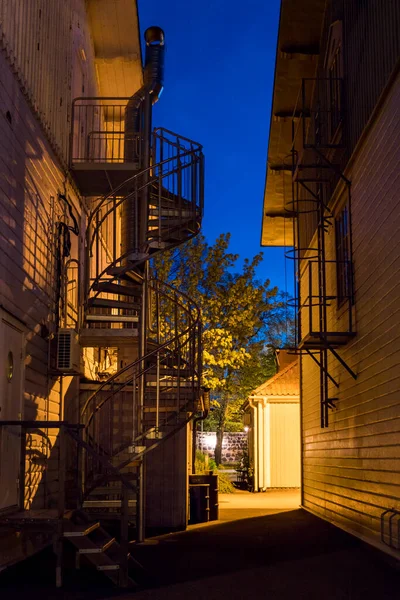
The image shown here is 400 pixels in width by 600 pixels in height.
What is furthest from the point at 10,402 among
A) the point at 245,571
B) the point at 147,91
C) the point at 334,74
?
the point at 334,74

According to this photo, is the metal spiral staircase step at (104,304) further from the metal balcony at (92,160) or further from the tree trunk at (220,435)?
the tree trunk at (220,435)

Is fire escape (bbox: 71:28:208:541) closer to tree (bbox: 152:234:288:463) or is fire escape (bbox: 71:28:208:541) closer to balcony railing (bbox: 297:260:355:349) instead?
balcony railing (bbox: 297:260:355:349)

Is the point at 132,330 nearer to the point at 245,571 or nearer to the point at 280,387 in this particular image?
the point at 245,571

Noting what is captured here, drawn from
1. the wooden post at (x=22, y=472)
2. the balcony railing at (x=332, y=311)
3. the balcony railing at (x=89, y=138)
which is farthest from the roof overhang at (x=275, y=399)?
the wooden post at (x=22, y=472)

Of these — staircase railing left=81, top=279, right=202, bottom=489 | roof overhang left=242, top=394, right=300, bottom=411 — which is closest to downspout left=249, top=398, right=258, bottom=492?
roof overhang left=242, top=394, right=300, bottom=411

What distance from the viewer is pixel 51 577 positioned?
7.84 meters

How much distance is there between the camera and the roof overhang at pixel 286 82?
50.0ft

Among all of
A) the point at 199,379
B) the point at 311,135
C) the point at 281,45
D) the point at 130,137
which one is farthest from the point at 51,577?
the point at 281,45

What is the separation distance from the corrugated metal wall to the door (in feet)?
10.0

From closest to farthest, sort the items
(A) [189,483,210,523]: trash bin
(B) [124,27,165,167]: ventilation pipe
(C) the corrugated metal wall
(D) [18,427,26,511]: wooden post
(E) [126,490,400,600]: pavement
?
(E) [126,490,400,600]: pavement, (D) [18,427,26,511]: wooden post, (C) the corrugated metal wall, (B) [124,27,165,167]: ventilation pipe, (A) [189,483,210,523]: trash bin

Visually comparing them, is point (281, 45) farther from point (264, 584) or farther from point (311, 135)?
point (264, 584)

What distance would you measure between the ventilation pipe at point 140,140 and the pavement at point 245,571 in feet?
14.1

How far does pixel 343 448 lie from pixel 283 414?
11.9 metres

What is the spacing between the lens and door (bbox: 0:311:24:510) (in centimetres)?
830
